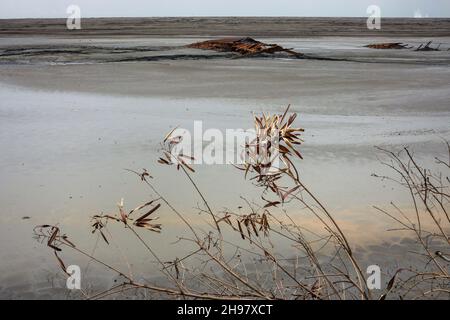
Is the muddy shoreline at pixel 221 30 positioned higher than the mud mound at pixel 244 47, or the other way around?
the muddy shoreline at pixel 221 30

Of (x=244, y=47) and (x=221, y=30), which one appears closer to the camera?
(x=244, y=47)

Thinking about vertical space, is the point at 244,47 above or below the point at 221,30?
below

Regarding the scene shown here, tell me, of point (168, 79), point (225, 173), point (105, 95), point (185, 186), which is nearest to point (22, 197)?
point (185, 186)

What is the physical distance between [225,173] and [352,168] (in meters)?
1.66

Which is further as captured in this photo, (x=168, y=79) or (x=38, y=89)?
(x=168, y=79)

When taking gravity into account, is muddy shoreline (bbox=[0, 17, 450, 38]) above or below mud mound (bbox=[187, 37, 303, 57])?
above

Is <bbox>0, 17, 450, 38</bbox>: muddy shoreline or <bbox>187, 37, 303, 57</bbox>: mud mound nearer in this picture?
<bbox>187, 37, 303, 57</bbox>: mud mound

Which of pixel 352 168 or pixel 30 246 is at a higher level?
pixel 352 168

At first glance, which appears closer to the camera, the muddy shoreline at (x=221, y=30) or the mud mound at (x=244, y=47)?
the mud mound at (x=244, y=47)
